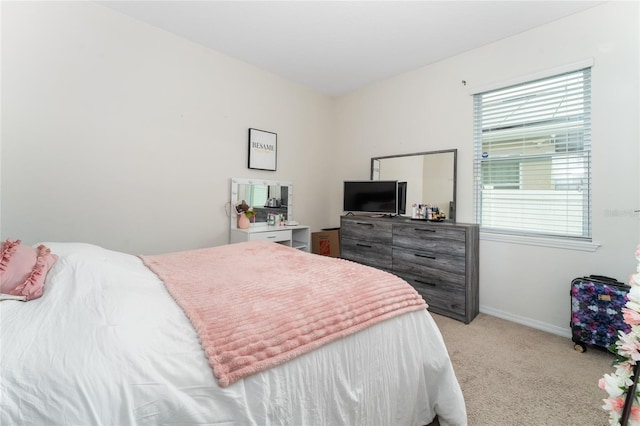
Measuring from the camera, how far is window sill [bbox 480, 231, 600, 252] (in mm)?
2232

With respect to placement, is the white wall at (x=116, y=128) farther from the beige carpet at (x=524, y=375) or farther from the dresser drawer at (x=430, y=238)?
the beige carpet at (x=524, y=375)

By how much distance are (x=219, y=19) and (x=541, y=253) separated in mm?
3608

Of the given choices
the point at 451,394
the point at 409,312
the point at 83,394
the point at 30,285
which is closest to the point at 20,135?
the point at 30,285

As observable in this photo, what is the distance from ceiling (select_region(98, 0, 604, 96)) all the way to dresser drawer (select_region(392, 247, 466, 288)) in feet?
6.99

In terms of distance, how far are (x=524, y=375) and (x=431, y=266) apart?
3.67 feet

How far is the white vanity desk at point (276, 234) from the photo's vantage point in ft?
10.1

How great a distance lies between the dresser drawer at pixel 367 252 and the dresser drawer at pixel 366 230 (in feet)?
0.18

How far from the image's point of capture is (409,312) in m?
1.25

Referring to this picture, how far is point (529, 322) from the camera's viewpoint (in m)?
2.51

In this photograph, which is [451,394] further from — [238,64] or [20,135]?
[238,64]

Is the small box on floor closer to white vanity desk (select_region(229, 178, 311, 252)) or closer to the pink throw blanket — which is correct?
white vanity desk (select_region(229, 178, 311, 252))

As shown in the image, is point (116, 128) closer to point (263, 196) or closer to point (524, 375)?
point (263, 196)

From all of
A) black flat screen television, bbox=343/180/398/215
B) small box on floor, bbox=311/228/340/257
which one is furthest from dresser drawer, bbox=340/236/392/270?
black flat screen television, bbox=343/180/398/215

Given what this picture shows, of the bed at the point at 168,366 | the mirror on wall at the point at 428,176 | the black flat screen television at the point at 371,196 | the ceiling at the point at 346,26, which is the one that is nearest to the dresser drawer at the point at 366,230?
the black flat screen television at the point at 371,196
